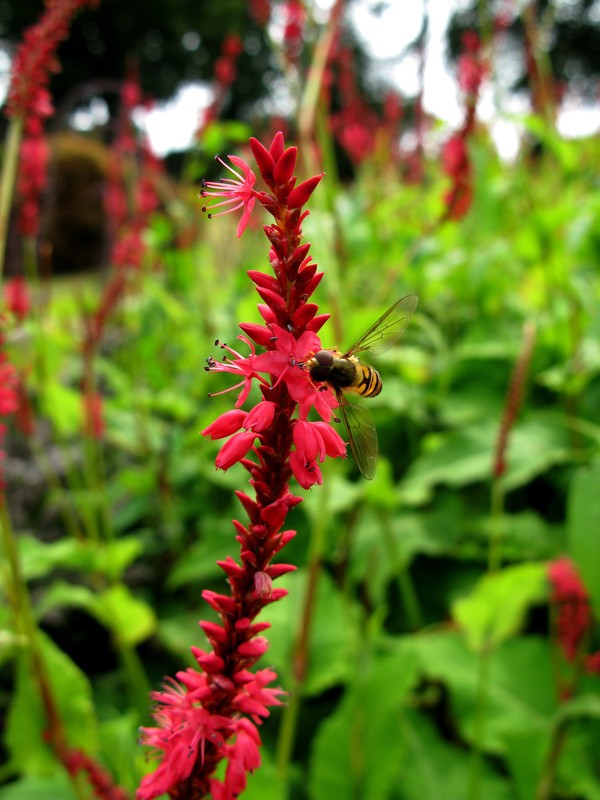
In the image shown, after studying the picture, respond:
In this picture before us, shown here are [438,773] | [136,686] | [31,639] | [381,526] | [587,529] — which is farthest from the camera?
[381,526]

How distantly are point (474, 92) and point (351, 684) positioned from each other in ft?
5.25

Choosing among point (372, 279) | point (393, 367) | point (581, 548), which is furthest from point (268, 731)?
point (372, 279)

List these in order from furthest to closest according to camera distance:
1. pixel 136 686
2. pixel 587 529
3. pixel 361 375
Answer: pixel 136 686 < pixel 587 529 < pixel 361 375

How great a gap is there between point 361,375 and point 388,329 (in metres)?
0.09

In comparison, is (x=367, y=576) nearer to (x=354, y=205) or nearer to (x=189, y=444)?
(x=189, y=444)

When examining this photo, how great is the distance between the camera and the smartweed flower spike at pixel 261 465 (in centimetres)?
56

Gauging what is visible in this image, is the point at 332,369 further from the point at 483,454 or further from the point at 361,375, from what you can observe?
the point at 483,454

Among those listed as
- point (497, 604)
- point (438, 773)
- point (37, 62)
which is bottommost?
point (438, 773)

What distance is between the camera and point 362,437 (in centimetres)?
77

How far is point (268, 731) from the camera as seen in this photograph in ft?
6.64

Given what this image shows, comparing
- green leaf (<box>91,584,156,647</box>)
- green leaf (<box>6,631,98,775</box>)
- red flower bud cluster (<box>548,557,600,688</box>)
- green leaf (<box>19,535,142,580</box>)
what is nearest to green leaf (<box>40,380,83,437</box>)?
green leaf (<box>19,535,142,580</box>)

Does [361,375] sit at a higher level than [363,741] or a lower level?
higher

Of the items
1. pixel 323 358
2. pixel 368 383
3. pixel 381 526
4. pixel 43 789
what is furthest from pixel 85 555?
pixel 323 358

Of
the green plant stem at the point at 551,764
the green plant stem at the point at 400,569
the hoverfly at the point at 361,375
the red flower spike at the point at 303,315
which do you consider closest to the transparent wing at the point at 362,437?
the hoverfly at the point at 361,375
